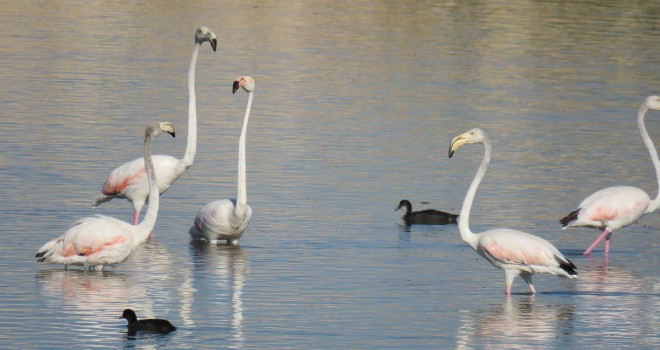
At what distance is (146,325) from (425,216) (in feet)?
18.2

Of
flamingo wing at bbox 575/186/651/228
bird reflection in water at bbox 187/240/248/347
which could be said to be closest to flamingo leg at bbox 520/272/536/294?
flamingo wing at bbox 575/186/651/228

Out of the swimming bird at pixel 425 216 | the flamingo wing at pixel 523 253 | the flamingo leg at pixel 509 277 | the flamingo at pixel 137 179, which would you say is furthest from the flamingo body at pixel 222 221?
the flamingo leg at pixel 509 277

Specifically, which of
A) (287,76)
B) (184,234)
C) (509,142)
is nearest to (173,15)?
(287,76)

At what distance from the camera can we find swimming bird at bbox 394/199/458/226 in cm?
1532

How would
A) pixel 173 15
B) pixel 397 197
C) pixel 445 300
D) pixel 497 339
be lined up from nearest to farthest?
pixel 497 339, pixel 445 300, pixel 397 197, pixel 173 15

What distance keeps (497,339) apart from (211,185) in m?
6.57

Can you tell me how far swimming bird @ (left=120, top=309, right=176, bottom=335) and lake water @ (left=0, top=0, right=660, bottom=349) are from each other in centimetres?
10

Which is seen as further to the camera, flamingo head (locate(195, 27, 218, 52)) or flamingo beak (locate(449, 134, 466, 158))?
flamingo head (locate(195, 27, 218, 52))

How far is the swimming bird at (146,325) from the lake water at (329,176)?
0.10m

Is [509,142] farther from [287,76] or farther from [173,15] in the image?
[173,15]

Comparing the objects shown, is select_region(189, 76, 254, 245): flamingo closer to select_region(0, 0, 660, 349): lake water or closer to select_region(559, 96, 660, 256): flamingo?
select_region(0, 0, 660, 349): lake water

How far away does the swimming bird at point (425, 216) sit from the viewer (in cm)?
1532

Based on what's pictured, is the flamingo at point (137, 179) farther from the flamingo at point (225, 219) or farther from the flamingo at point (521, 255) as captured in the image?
the flamingo at point (521, 255)

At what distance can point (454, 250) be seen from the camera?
14.4m
